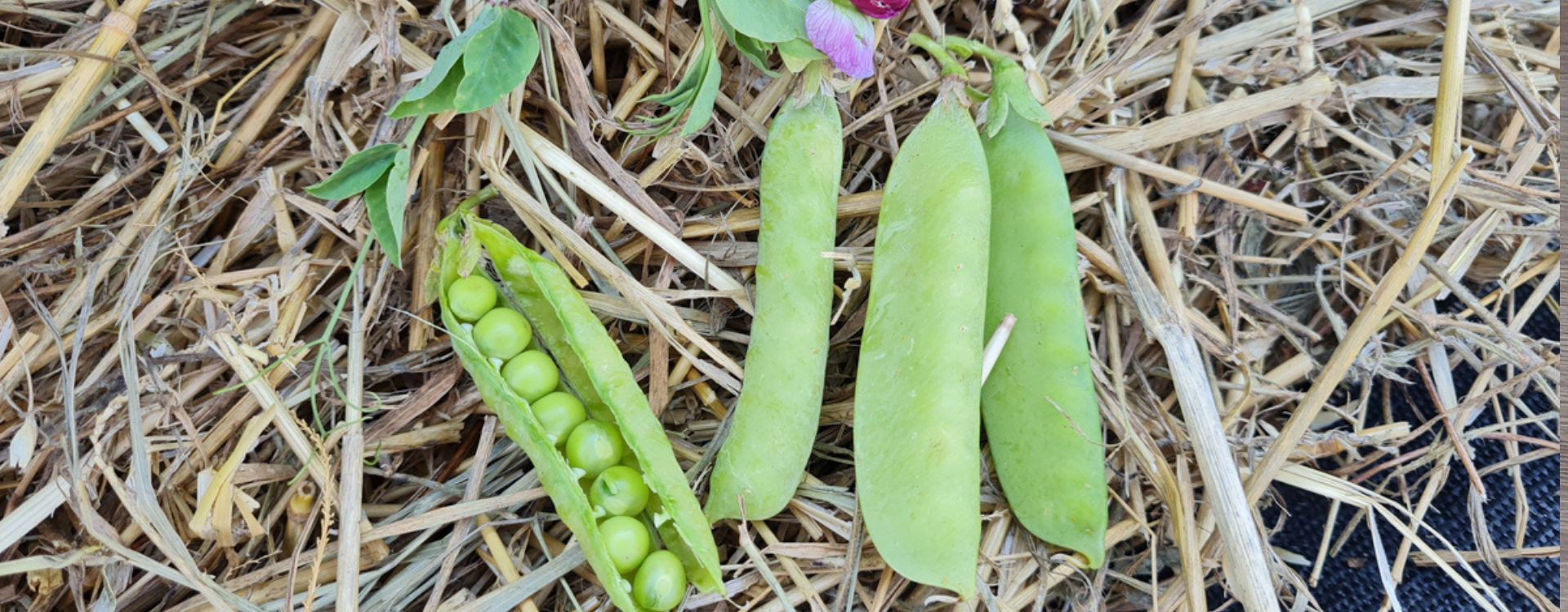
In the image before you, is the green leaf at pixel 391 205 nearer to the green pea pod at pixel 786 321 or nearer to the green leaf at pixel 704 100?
the green leaf at pixel 704 100

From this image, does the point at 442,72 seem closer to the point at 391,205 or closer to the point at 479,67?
the point at 479,67

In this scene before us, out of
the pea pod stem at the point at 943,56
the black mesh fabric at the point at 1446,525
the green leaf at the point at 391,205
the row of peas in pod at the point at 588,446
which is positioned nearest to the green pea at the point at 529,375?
the row of peas in pod at the point at 588,446

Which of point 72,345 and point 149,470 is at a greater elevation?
point 72,345

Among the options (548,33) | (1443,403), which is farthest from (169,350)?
(1443,403)

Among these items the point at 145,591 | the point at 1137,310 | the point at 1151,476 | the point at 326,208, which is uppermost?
the point at 326,208

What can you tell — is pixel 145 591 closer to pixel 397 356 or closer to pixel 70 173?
pixel 397 356
